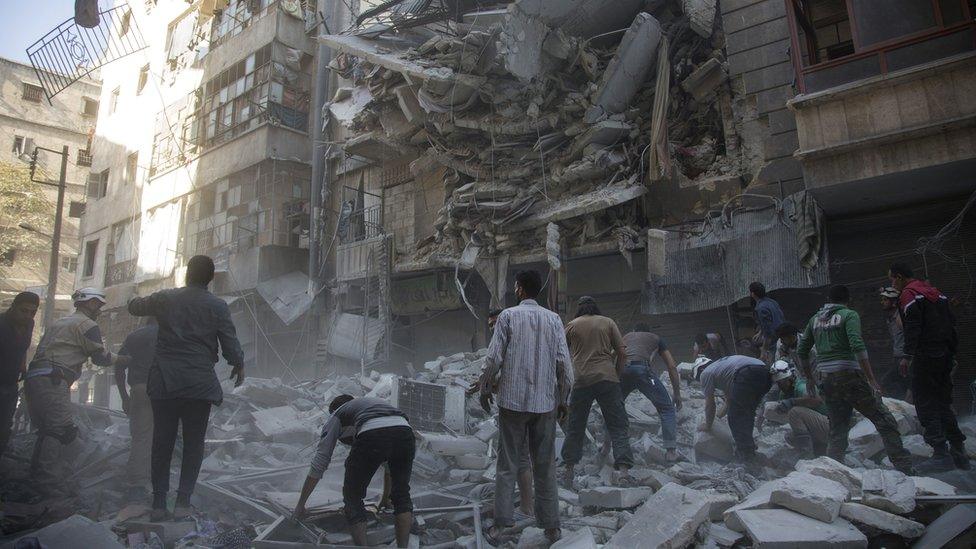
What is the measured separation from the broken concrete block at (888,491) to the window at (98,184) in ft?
95.2

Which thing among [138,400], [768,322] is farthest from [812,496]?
[138,400]

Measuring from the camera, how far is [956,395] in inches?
298

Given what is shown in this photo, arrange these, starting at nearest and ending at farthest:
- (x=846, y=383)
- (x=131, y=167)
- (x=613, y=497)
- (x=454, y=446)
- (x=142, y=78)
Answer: (x=613, y=497) → (x=846, y=383) → (x=454, y=446) → (x=131, y=167) → (x=142, y=78)

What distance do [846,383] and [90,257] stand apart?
28.6 meters

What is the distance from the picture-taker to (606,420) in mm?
4742

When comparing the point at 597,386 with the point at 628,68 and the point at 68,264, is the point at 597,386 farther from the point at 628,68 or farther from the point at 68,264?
the point at 68,264

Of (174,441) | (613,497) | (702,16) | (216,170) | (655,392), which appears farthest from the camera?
(216,170)

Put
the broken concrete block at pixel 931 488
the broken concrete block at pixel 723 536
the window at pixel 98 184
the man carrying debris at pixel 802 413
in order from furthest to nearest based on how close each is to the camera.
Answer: the window at pixel 98 184, the man carrying debris at pixel 802 413, the broken concrete block at pixel 931 488, the broken concrete block at pixel 723 536

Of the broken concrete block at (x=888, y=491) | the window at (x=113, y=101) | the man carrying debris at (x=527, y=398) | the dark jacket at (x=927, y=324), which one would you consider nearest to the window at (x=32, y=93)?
the window at (x=113, y=101)

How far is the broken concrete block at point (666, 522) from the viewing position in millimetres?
3014

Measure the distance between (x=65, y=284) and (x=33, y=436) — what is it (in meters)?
29.4

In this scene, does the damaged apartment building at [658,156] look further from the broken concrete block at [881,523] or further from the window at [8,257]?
the window at [8,257]

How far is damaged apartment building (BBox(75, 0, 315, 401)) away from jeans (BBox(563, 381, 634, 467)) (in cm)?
1244

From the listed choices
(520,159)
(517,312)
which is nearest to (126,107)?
(520,159)
